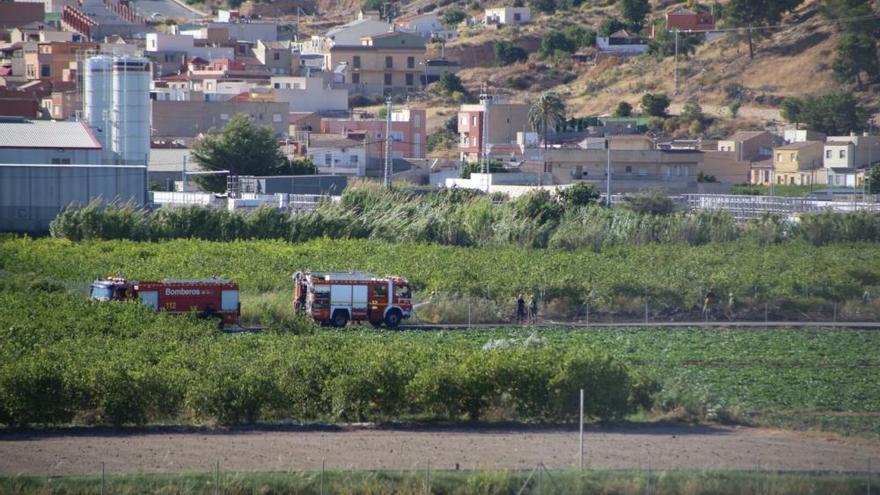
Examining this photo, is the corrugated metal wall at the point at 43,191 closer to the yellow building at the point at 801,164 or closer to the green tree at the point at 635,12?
the yellow building at the point at 801,164

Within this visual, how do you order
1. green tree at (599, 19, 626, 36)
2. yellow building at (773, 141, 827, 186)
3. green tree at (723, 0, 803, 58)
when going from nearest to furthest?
yellow building at (773, 141, 827, 186) → green tree at (723, 0, 803, 58) → green tree at (599, 19, 626, 36)

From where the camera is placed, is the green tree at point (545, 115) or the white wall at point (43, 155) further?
the green tree at point (545, 115)

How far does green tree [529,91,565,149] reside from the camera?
7006 centimetres

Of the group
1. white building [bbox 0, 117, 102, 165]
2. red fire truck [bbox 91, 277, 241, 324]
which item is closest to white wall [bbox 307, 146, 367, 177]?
white building [bbox 0, 117, 102, 165]

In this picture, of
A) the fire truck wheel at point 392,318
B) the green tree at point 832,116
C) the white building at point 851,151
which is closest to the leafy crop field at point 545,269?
the fire truck wheel at point 392,318

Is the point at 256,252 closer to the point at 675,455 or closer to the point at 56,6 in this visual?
the point at 675,455

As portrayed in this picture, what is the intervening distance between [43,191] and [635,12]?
201 feet

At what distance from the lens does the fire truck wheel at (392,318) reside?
1216 inches

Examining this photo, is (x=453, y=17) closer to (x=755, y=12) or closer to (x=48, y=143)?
(x=755, y=12)

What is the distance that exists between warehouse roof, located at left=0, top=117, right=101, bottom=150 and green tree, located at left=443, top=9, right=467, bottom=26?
61162 mm

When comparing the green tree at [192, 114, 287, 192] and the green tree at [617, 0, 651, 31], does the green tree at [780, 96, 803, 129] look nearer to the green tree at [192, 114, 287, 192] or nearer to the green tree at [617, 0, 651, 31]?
the green tree at [617, 0, 651, 31]

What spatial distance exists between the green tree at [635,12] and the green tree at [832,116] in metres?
26.4

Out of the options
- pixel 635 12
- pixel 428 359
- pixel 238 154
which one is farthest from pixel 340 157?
pixel 428 359

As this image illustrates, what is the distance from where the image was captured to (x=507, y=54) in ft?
307
